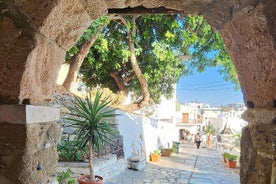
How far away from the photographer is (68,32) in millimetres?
1714

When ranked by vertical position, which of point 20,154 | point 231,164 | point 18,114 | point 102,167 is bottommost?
point 231,164

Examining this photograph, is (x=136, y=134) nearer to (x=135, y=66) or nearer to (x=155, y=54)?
(x=135, y=66)

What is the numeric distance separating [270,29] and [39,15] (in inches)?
44.1

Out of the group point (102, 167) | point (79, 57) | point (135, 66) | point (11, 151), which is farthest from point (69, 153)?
point (11, 151)

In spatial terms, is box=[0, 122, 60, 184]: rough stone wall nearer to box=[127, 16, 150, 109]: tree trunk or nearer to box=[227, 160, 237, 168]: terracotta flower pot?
box=[127, 16, 150, 109]: tree trunk

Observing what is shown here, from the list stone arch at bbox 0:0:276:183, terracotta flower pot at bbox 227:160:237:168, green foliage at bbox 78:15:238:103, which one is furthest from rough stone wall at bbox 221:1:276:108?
terracotta flower pot at bbox 227:160:237:168

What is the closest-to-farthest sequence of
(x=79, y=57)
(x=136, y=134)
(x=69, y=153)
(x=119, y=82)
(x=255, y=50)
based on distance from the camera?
(x=255, y=50) → (x=69, y=153) → (x=79, y=57) → (x=136, y=134) → (x=119, y=82)

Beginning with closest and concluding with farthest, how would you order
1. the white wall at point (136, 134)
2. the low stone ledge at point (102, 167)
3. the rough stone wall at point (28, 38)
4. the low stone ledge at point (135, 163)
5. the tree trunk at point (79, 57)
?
the rough stone wall at point (28, 38) → the low stone ledge at point (102, 167) → the tree trunk at point (79, 57) → the low stone ledge at point (135, 163) → the white wall at point (136, 134)

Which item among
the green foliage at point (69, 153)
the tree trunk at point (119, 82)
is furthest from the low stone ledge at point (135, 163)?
the tree trunk at point (119, 82)

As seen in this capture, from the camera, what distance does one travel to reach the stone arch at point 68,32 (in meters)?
1.37

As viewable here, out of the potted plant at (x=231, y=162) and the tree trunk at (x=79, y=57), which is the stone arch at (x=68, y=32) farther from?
the potted plant at (x=231, y=162)

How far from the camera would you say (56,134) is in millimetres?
1887

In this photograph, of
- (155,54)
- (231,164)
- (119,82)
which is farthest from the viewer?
(119,82)

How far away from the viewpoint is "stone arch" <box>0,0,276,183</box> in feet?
4.50
